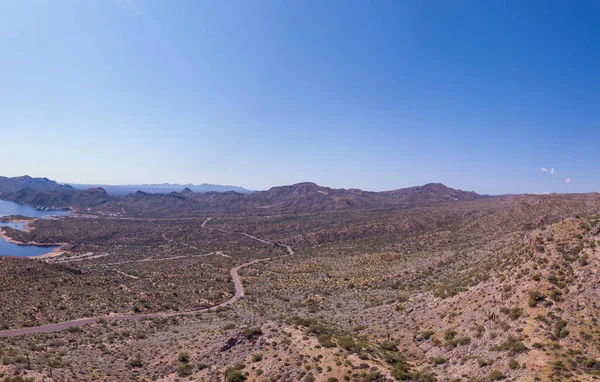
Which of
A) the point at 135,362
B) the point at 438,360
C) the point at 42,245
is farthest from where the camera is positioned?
the point at 42,245

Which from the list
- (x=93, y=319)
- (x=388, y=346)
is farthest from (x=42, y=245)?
(x=388, y=346)

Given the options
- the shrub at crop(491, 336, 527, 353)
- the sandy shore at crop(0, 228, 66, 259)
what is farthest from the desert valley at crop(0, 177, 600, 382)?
the sandy shore at crop(0, 228, 66, 259)

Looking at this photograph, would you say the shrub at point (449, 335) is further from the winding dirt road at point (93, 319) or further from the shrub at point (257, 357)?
Answer: the winding dirt road at point (93, 319)

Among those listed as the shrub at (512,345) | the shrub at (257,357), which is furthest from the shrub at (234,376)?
the shrub at (512,345)

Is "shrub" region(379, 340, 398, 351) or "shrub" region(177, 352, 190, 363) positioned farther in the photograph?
"shrub" region(177, 352, 190, 363)

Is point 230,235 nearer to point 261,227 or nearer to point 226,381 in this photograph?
point 261,227

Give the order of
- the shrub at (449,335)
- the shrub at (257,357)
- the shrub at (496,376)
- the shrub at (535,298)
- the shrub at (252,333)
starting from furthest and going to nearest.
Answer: the shrub at (252,333), the shrub at (257,357), the shrub at (449,335), the shrub at (535,298), the shrub at (496,376)

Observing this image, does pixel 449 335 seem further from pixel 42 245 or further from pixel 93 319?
pixel 42 245

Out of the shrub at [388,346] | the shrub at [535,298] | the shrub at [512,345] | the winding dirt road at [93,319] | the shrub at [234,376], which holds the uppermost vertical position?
the shrub at [535,298]

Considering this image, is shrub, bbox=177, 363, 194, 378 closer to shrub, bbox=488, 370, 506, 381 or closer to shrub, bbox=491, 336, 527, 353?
shrub, bbox=488, 370, 506, 381

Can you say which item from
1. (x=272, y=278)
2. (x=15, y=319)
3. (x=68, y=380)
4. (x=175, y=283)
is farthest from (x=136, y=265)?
(x=68, y=380)

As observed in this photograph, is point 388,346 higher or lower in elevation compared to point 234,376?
higher
